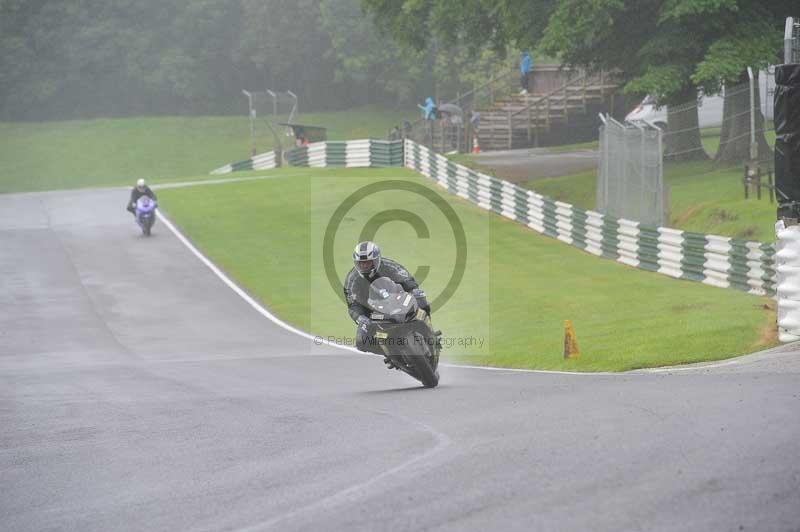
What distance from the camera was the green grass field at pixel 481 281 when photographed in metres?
17.2

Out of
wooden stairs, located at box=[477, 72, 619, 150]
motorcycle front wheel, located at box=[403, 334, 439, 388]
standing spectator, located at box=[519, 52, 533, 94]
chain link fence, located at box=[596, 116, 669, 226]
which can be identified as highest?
Answer: standing spectator, located at box=[519, 52, 533, 94]

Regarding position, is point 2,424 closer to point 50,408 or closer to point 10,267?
point 50,408

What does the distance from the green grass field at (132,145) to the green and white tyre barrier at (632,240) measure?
38834 millimetres

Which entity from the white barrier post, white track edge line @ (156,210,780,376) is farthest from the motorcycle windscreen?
white track edge line @ (156,210,780,376)

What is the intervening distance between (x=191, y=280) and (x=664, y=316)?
13347 millimetres

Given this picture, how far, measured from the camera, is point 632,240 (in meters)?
26.3

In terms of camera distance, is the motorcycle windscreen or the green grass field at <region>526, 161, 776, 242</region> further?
A: the green grass field at <region>526, 161, 776, 242</region>

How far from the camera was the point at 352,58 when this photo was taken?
8800 centimetres

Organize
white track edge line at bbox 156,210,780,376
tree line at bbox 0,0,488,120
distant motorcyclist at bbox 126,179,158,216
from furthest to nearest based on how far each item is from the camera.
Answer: tree line at bbox 0,0,488,120 → distant motorcyclist at bbox 126,179,158,216 → white track edge line at bbox 156,210,780,376

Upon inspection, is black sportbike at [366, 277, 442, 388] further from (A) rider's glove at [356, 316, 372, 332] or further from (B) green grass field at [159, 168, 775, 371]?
(B) green grass field at [159, 168, 775, 371]

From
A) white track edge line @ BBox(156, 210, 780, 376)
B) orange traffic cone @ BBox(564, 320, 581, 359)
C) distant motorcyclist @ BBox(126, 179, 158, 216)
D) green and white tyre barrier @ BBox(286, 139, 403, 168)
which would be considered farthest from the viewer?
green and white tyre barrier @ BBox(286, 139, 403, 168)

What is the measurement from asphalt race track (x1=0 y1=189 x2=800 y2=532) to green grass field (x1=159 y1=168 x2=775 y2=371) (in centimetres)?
216

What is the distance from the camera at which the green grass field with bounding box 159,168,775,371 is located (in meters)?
17.2

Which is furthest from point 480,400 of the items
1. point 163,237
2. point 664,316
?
point 163,237
